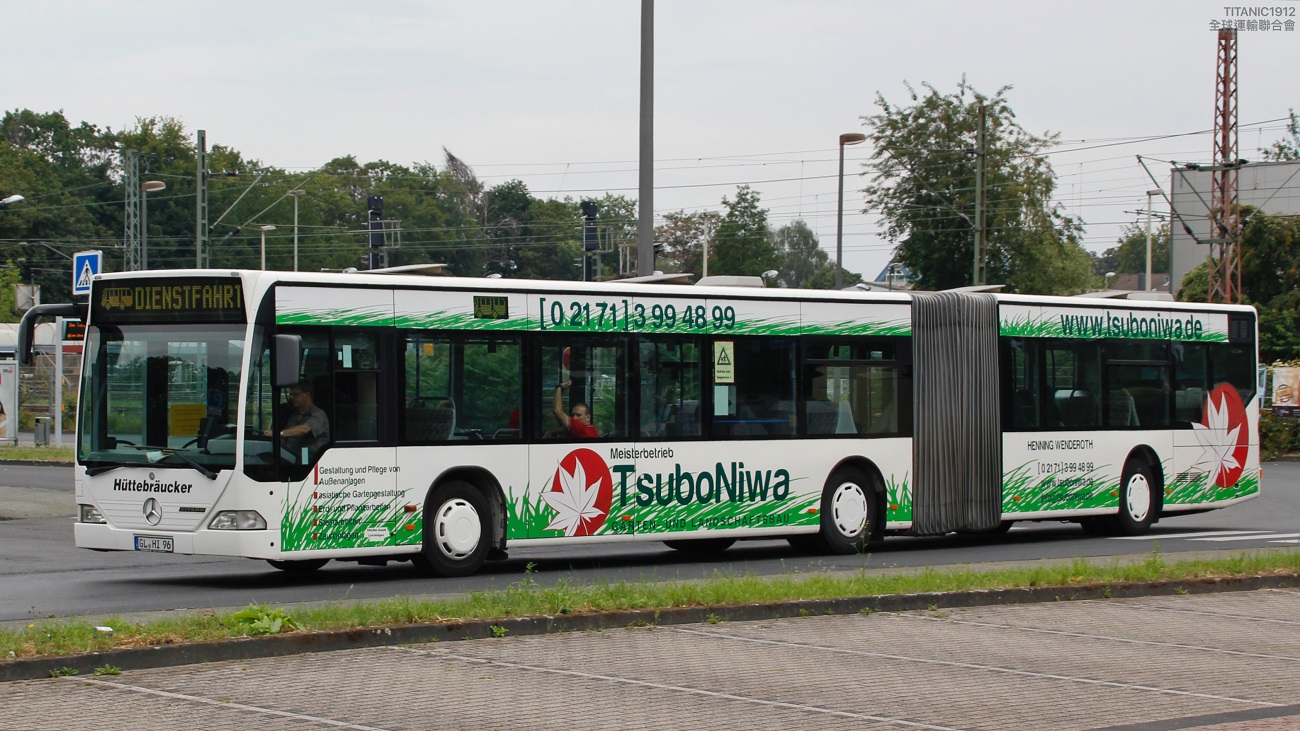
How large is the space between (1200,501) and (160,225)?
96.8m

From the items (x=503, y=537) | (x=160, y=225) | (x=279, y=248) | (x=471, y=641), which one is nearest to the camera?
(x=471, y=641)

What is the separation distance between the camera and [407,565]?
16328 millimetres

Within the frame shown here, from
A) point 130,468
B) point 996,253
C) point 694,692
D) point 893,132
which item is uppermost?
point 893,132

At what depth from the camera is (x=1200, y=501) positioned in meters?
20.9

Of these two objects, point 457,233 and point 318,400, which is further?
point 457,233

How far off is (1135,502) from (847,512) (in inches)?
192

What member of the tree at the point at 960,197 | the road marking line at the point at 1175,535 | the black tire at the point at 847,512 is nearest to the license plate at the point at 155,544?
the black tire at the point at 847,512

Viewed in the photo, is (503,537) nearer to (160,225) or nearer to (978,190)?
(978,190)

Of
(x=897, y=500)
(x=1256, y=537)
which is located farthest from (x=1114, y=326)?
(x=897, y=500)

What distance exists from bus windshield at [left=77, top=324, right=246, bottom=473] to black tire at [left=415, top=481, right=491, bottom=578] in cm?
201

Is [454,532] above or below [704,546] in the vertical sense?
above

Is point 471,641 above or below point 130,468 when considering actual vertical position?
below

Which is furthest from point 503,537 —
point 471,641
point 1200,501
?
point 1200,501

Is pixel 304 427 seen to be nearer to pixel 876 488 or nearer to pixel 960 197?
pixel 876 488
